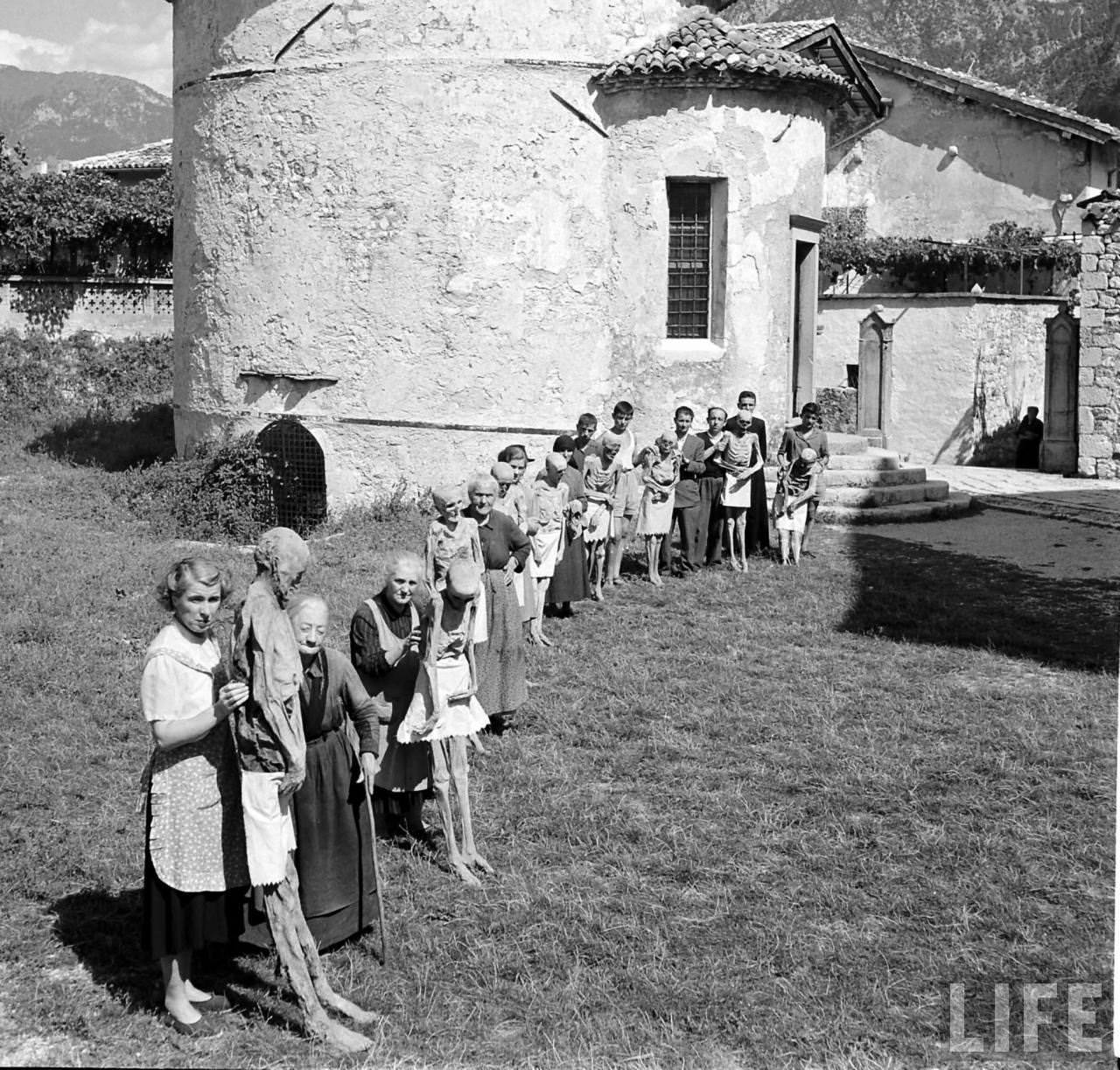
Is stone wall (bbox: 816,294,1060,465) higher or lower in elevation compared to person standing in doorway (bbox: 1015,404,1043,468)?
higher

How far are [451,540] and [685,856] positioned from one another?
2183mm

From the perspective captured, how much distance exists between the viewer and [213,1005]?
554 centimetres

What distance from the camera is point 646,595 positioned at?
517 inches

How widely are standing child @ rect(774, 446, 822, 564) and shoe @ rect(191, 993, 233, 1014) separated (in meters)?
9.65

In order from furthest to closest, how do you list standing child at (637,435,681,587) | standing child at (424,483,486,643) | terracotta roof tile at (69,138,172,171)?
terracotta roof tile at (69,138,172,171), standing child at (637,435,681,587), standing child at (424,483,486,643)

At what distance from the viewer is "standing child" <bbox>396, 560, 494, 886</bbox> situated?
6.75m

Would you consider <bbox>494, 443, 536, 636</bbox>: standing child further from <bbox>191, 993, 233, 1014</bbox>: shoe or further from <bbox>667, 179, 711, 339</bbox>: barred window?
<bbox>667, 179, 711, 339</bbox>: barred window

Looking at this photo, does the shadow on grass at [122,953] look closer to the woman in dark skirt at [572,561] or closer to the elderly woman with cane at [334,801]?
the elderly woman with cane at [334,801]

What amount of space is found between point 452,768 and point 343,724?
125 cm

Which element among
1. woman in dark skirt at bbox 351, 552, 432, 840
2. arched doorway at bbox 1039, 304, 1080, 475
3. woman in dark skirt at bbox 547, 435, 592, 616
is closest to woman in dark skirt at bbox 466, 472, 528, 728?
woman in dark skirt at bbox 351, 552, 432, 840

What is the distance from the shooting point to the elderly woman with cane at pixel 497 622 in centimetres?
869

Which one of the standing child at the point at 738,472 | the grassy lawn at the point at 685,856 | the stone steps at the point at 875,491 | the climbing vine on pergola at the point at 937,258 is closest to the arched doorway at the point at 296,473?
the grassy lawn at the point at 685,856

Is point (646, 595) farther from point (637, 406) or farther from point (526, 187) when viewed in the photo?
point (526, 187)
